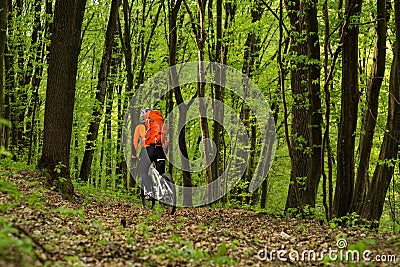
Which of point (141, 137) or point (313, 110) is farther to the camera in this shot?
point (141, 137)

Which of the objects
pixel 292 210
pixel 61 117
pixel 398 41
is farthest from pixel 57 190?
pixel 398 41

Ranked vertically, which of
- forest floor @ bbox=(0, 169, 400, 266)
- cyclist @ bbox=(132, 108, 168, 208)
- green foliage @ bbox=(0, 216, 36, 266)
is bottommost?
forest floor @ bbox=(0, 169, 400, 266)

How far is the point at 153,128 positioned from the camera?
11.9m

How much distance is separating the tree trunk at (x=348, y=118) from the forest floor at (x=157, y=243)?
1.21m

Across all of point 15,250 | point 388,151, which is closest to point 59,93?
point 388,151

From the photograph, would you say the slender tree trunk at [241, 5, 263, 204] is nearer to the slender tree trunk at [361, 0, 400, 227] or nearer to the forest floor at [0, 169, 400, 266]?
the slender tree trunk at [361, 0, 400, 227]

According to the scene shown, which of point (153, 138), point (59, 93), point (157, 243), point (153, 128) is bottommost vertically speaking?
point (157, 243)

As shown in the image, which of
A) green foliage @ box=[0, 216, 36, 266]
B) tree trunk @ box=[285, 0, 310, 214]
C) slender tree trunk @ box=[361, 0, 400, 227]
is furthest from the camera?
tree trunk @ box=[285, 0, 310, 214]
